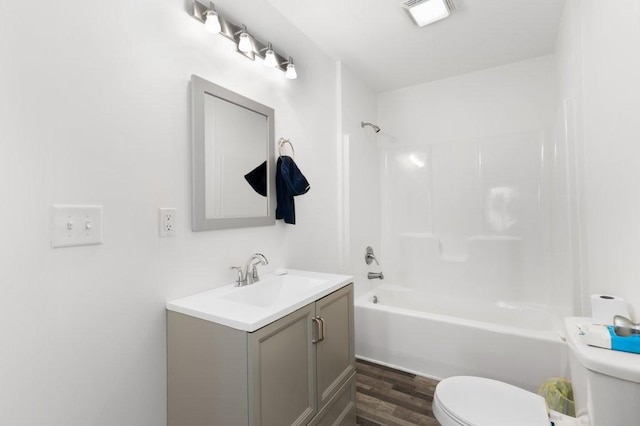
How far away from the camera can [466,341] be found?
6.51ft

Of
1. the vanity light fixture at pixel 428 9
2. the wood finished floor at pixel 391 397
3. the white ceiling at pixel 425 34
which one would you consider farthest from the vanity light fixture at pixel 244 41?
the wood finished floor at pixel 391 397

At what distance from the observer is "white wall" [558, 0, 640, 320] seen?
969mm

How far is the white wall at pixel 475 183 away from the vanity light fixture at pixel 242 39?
1.59 metres

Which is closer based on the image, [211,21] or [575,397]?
[575,397]

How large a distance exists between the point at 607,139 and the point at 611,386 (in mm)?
960

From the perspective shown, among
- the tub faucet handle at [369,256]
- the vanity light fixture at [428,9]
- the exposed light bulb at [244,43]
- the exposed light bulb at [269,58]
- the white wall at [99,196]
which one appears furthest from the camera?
the tub faucet handle at [369,256]

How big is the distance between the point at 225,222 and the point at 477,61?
8.07 feet

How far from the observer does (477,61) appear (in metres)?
2.49

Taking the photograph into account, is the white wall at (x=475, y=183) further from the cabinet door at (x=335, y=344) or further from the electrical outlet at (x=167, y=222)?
the electrical outlet at (x=167, y=222)

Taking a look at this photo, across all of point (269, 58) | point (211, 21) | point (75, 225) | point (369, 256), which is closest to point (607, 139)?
point (269, 58)

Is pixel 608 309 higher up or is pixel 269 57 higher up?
pixel 269 57

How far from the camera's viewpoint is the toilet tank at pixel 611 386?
2.33 feet

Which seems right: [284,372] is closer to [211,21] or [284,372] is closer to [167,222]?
[167,222]

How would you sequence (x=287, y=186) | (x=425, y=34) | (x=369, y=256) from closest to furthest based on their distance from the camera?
(x=287, y=186) < (x=425, y=34) < (x=369, y=256)
